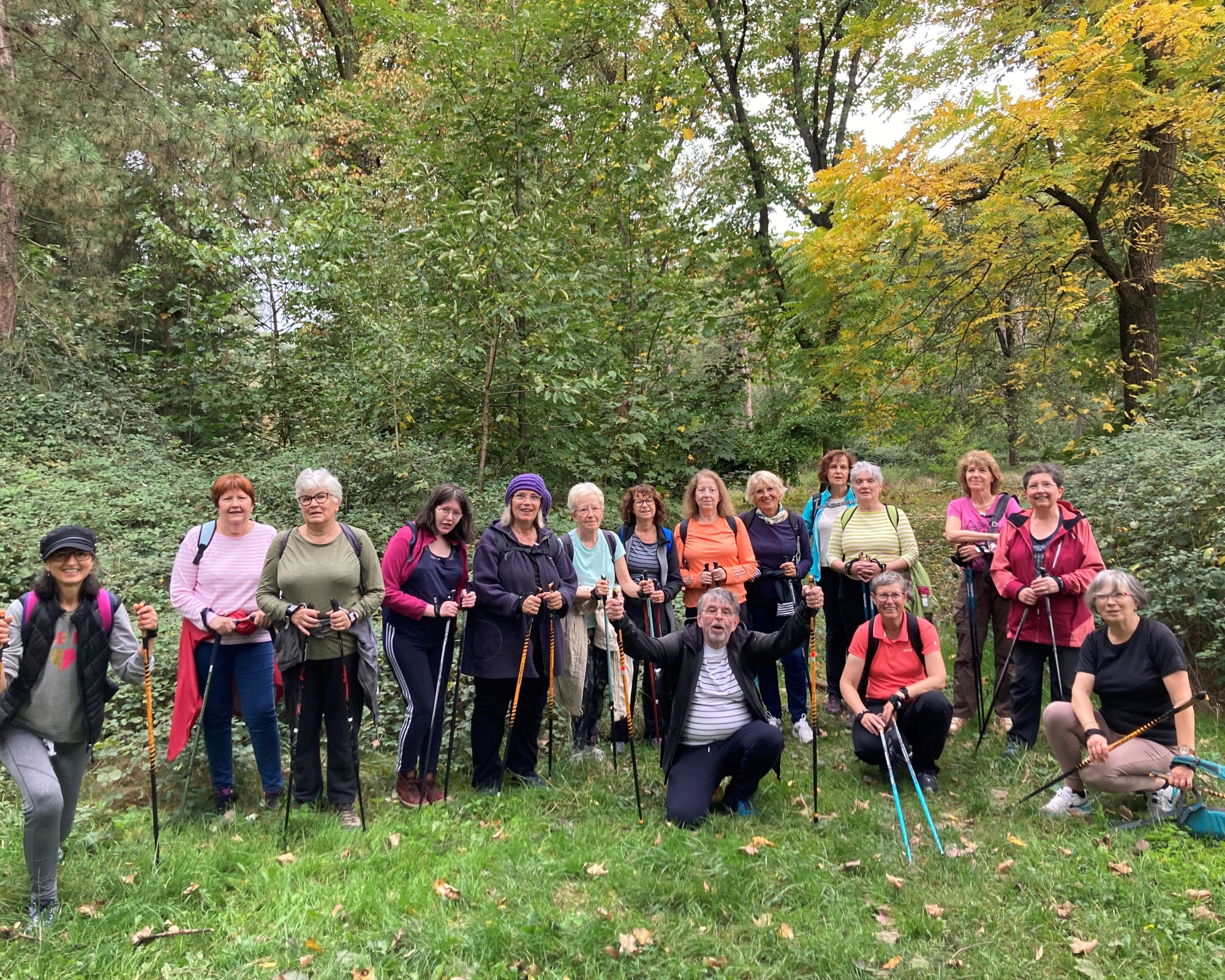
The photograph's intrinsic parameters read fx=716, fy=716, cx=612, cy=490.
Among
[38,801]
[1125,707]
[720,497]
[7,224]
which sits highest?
[7,224]

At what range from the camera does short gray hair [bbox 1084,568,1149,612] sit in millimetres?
4059

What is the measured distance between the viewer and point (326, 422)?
998cm

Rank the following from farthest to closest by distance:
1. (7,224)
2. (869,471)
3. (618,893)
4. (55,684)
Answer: (7,224) → (869,471) → (618,893) → (55,684)

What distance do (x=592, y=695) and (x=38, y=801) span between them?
319 centimetres

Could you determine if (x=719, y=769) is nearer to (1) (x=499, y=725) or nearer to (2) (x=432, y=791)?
(1) (x=499, y=725)

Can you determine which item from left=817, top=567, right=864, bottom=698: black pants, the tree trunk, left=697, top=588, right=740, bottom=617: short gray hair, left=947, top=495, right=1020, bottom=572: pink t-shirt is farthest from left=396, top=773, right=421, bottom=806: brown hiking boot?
the tree trunk

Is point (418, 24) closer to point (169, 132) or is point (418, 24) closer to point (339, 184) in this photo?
point (339, 184)

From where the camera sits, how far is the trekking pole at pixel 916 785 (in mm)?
3939

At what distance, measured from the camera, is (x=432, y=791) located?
4629mm

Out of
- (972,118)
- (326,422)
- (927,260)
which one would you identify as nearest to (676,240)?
(927,260)

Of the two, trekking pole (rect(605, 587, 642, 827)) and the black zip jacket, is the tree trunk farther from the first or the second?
the black zip jacket

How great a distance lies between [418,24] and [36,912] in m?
8.18

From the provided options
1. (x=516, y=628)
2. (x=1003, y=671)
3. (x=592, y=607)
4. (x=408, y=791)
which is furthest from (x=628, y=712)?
(x=1003, y=671)

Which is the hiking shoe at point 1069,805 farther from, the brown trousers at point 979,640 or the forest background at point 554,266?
the forest background at point 554,266
